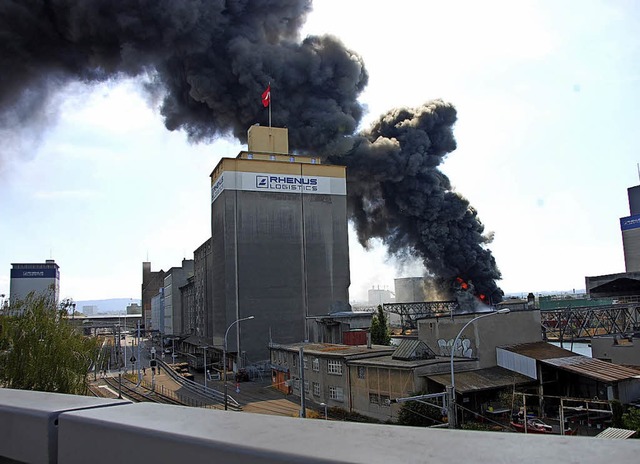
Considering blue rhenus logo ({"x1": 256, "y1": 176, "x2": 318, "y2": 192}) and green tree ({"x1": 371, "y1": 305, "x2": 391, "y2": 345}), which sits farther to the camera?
blue rhenus logo ({"x1": 256, "y1": 176, "x2": 318, "y2": 192})

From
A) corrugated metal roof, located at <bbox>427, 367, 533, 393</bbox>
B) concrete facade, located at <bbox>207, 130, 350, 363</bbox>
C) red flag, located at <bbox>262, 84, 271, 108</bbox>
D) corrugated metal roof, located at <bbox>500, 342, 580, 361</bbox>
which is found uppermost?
red flag, located at <bbox>262, 84, 271, 108</bbox>

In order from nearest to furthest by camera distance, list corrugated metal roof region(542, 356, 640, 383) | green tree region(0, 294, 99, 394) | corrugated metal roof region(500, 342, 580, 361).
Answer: green tree region(0, 294, 99, 394)
corrugated metal roof region(542, 356, 640, 383)
corrugated metal roof region(500, 342, 580, 361)

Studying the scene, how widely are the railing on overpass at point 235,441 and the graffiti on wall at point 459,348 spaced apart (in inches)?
1360

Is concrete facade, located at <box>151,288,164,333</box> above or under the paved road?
above

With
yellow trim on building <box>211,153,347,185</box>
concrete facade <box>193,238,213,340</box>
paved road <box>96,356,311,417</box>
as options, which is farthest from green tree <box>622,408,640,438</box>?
concrete facade <box>193,238,213,340</box>

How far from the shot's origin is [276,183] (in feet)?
212

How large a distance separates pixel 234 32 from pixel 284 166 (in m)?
16.1

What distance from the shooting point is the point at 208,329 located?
7762 cm

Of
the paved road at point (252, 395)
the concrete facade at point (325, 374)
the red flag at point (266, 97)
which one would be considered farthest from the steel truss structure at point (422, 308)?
the red flag at point (266, 97)

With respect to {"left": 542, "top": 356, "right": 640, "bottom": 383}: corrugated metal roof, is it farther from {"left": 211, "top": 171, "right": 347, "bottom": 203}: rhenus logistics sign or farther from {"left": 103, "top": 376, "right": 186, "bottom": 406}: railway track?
{"left": 211, "top": 171, "right": 347, "bottom": 203}: rhenus logistics sign

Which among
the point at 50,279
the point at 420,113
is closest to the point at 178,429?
the point at 420,113

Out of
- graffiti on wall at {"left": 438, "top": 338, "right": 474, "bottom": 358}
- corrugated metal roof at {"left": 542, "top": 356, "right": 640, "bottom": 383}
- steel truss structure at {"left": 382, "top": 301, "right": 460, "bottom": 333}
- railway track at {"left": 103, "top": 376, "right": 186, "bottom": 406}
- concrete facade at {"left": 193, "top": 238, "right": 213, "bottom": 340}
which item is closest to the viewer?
corrugated metal roof at {"left": 542, "top": 356, "right": 640, "bottom": 383}

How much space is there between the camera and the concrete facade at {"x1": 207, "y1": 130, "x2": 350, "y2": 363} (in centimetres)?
6122

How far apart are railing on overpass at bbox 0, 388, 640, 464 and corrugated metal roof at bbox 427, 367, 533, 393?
94.7 ft
